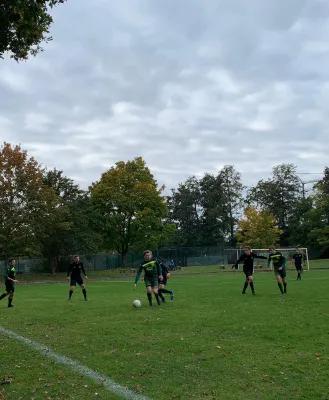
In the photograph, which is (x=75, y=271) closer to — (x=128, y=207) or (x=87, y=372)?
(x=87, y=372)

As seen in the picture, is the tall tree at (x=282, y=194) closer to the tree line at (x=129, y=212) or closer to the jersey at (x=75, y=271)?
the tree line at (x=129, y=212)

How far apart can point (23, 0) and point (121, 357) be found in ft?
19.2

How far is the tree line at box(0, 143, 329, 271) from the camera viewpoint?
123 feet

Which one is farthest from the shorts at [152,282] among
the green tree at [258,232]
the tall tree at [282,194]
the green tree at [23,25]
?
the tall tree at [282,194]

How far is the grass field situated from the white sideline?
4.2 inches

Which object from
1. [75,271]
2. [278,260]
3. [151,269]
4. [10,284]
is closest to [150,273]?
[151,269]

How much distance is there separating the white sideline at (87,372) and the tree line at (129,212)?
2946 centimetres

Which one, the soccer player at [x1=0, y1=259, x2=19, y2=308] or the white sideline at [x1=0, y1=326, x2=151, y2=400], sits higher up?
the soccer player at [x1=0, y1=259, x2=19, y2=308]

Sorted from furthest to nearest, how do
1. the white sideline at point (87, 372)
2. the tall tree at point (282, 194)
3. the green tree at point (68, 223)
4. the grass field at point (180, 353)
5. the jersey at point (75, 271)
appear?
the tall tree at point (282, 194) < the green tree at point (68, 223) < the jersey at point (75, 271) < the grass field at point (180, 353) < the white sideline at point (87, 372)

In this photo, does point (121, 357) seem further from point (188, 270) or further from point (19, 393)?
point (188, 270)

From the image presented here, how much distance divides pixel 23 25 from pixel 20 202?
32.4 metres

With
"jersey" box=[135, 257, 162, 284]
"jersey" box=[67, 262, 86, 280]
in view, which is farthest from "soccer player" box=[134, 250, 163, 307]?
"jersey" box=[67, 262, 86, 280]

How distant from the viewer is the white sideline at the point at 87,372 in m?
5.42

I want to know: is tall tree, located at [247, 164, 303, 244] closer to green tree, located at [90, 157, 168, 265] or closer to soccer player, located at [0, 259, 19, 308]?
green tree, located at [90, 157, 168, 265]
